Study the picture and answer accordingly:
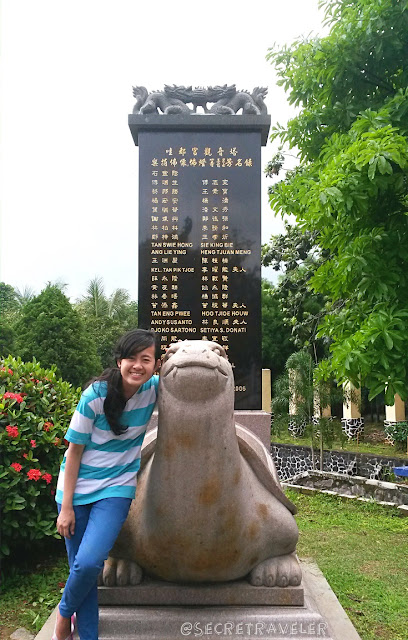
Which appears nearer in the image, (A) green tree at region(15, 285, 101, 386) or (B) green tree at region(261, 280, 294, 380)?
(A) green tree at region(15, 285, 101, 386)

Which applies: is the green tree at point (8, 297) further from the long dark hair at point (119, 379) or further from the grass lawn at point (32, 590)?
the long dark hair at point (119, 379)

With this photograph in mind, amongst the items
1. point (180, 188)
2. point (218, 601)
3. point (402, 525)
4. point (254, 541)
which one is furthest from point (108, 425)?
point (402, 525)

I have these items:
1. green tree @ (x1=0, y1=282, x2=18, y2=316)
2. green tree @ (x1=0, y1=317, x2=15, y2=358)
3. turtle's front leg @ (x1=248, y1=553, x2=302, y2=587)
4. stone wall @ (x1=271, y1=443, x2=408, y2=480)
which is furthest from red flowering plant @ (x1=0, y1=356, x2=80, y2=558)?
green tree @ (x1=0, y1=282, x2=18, y2=316)

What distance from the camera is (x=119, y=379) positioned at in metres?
2.12

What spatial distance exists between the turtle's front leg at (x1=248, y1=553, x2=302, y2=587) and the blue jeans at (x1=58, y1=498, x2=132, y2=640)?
76cm

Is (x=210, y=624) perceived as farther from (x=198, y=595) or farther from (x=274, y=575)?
(x=274, y=575)

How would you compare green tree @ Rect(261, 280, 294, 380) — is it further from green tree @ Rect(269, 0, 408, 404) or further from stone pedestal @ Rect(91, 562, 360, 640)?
stone pedestal @ Rect(91, 562, 360, 640)

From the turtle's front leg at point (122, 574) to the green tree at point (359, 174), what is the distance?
2.10m

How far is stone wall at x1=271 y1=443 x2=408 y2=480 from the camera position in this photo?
34.2ft

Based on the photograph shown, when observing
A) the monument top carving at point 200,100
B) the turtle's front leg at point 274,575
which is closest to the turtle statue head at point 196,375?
the turtle's front leg at point 274,575

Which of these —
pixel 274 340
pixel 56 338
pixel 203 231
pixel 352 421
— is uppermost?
pixel 203 231

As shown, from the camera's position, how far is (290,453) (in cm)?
1178

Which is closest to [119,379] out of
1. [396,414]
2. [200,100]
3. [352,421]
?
[200,100]

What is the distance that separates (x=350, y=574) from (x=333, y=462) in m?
7.35
